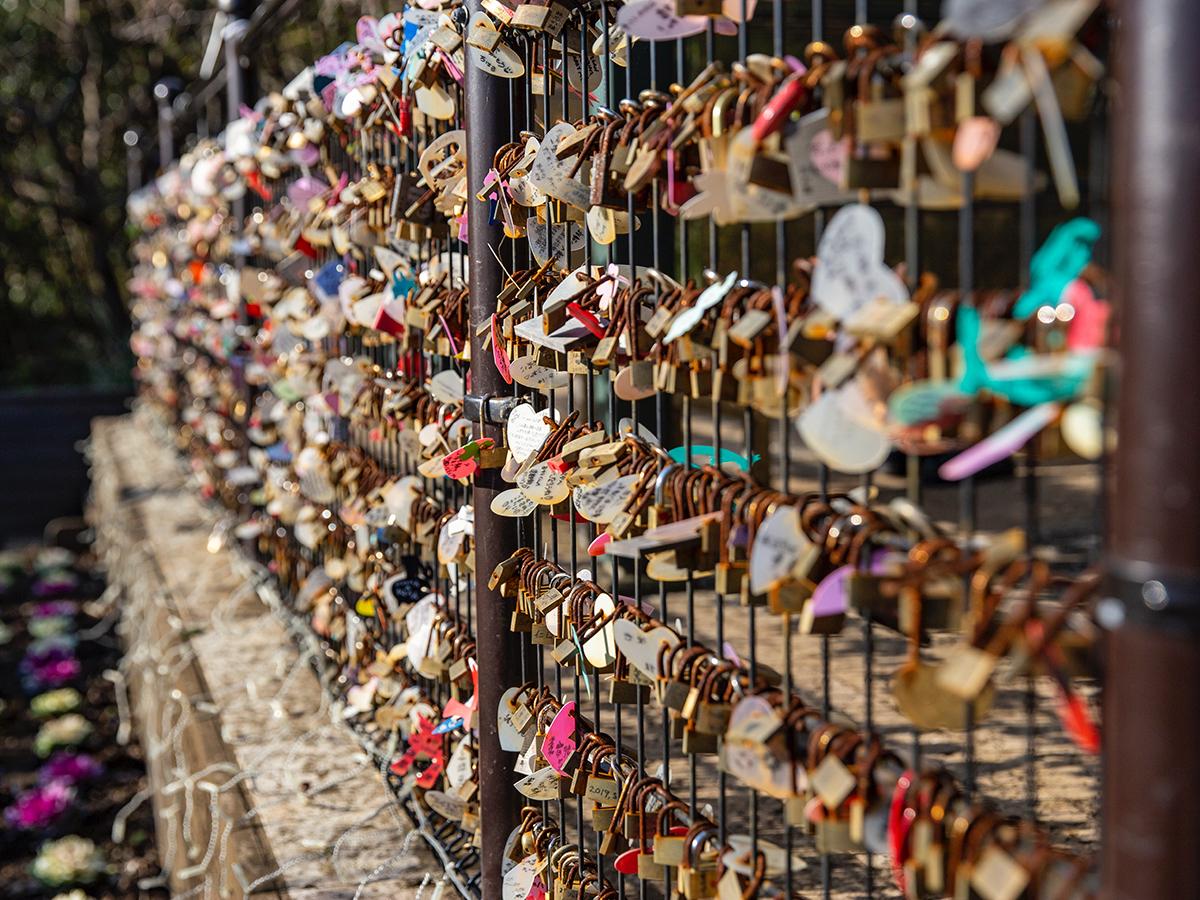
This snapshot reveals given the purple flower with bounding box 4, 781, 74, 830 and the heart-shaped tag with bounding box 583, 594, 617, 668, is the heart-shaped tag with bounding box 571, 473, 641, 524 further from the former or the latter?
the purple flower with bounding box 4, 781, 74, 830

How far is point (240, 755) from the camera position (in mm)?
3135

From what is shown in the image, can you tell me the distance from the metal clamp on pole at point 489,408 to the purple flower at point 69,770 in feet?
11.3

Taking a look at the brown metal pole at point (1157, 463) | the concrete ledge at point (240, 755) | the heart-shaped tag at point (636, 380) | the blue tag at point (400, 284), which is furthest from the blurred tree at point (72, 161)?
the brown metal pole at point (1157, 463)

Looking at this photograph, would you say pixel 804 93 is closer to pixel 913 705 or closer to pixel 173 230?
pixel 913 705

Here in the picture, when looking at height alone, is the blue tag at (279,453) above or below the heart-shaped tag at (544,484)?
below

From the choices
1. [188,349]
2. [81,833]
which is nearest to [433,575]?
[81,833]

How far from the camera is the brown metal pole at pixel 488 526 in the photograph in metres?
1.96

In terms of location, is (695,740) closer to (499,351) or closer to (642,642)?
(642,642)

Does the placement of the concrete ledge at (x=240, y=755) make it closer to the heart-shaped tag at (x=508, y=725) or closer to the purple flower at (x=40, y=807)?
the purple flower at (x=40, y=807)

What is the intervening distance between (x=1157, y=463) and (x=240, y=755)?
273 cm

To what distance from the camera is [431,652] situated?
2.46m

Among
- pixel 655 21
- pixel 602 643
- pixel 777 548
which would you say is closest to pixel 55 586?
pixel 602 643

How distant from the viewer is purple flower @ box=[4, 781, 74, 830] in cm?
448

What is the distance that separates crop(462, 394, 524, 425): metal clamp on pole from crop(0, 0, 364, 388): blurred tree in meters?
14.5
